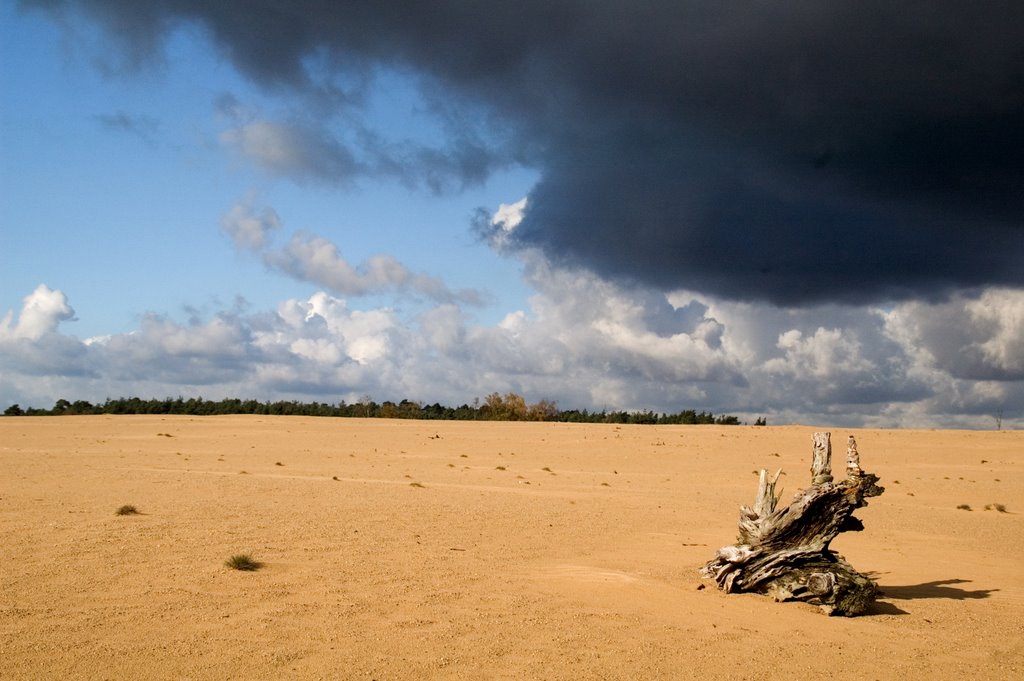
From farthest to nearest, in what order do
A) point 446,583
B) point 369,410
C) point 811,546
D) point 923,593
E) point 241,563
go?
1. point 369,410
2. point 923,593
3. point 241,563
4. point 446,583
5. point 811,546

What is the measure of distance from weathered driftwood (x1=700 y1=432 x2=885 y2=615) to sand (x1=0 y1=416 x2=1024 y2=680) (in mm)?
292

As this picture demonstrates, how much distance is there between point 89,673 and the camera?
8.04m

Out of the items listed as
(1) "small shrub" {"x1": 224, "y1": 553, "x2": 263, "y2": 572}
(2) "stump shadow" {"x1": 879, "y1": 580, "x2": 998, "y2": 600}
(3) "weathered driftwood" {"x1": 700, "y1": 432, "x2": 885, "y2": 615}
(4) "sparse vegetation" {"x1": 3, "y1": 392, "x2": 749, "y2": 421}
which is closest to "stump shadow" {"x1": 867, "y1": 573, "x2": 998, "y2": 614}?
(2) "stump shadow" {"x1": 879, "y1": 580, "x2": 998, "y2": 600}

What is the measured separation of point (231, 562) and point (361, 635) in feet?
12.0

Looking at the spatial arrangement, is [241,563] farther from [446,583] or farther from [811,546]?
[811,546]

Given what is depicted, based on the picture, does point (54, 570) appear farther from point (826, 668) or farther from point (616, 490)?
point (616, 490)

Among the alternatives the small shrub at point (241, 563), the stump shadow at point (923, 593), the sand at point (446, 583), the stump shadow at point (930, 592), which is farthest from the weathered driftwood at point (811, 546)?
the small shrub at point (241, 563)

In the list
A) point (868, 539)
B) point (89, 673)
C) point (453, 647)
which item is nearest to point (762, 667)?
point (453, 647)

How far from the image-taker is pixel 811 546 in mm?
11273

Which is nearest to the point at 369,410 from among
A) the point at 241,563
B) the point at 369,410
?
the point at 369,410

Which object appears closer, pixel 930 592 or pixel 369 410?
pixel 930 592

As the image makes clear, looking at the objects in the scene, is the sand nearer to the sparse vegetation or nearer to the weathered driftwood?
the weathered driftwood

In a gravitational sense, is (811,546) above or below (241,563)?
above

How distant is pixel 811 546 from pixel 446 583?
5.23 meters
